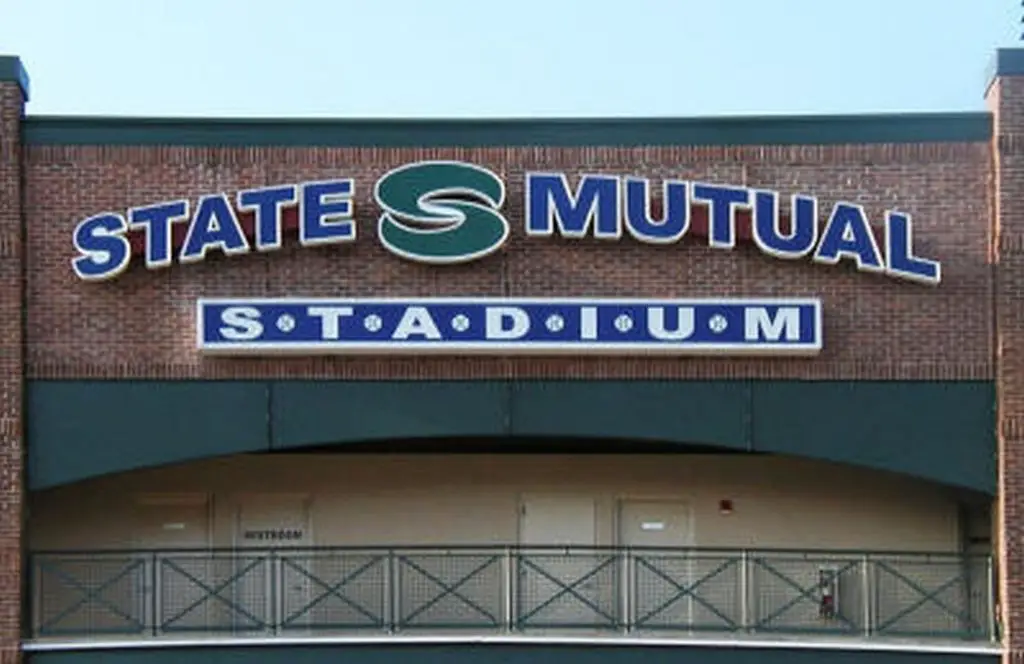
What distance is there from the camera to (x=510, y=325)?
1869cm

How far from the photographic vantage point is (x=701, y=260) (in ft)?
62.1

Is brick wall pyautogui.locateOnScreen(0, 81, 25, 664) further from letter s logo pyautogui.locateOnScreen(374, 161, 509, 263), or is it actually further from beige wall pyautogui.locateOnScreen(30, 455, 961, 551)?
letter s logo pyautogui.locateOnScreen(374, 161, 509, 263)

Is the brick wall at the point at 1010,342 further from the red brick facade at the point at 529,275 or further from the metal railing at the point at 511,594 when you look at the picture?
the metal railing at the point at 511,594

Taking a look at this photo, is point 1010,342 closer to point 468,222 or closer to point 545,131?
point 545,131

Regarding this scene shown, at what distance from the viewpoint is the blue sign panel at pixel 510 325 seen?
61.2 ft

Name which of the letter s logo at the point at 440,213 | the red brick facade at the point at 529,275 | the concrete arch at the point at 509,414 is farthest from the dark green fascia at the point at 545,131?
the concrete arch at the point at 509,414

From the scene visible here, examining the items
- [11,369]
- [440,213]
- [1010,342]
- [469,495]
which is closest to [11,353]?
[11,369]

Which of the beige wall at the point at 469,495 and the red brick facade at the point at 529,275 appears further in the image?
the beige wall at the point at 469,495

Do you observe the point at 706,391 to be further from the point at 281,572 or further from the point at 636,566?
the point at 281,572

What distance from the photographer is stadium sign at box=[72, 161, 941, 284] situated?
61.5ft

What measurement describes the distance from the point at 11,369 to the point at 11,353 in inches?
7.9

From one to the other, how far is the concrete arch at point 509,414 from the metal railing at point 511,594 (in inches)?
52.6

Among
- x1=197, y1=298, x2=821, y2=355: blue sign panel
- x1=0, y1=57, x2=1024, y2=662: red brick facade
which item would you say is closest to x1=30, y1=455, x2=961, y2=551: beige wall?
x1=0, y1=57, x2=1024, y2=662: red brick facade

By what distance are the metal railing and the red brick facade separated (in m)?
1.88
